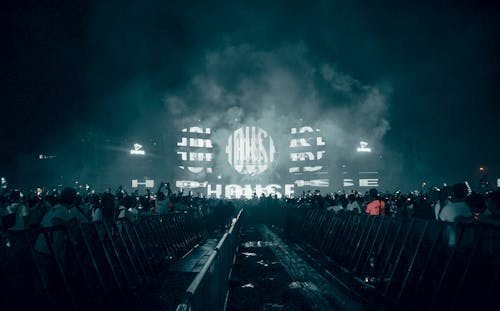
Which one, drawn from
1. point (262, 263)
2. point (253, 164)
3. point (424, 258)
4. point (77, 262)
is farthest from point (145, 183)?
point (424, 258)

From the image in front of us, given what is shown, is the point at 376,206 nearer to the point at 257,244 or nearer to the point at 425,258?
the point at 425,258

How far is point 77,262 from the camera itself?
726 centimetres

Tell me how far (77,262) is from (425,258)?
7.70m

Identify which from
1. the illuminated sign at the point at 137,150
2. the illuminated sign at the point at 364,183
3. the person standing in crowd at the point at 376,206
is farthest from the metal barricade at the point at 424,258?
the illuminated sign at the point at 137,150

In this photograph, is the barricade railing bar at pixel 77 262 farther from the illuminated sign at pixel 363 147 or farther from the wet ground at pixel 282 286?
the illuminated sign at pixel 363 147

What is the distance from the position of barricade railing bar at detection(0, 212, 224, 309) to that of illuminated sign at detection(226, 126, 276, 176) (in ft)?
246

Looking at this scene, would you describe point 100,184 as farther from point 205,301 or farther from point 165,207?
point 205,301

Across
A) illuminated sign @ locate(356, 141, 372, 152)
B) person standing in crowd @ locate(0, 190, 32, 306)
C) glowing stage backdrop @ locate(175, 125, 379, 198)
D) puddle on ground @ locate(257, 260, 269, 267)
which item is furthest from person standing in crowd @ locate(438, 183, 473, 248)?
illuminated sign @ locate(356, 141, 372, 152)

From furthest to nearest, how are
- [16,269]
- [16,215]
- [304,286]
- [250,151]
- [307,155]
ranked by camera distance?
[307,155]
[250,151]
[16,215]
[304,286]
[16,269]

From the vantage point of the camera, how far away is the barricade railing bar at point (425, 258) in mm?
5910

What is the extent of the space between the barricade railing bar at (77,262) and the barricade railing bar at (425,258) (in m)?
6.27

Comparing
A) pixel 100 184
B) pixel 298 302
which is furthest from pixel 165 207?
pixel 100 184

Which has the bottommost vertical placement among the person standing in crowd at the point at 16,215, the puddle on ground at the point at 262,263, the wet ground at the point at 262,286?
the puddle on ground at the point at 262,263

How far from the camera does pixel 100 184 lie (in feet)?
229
